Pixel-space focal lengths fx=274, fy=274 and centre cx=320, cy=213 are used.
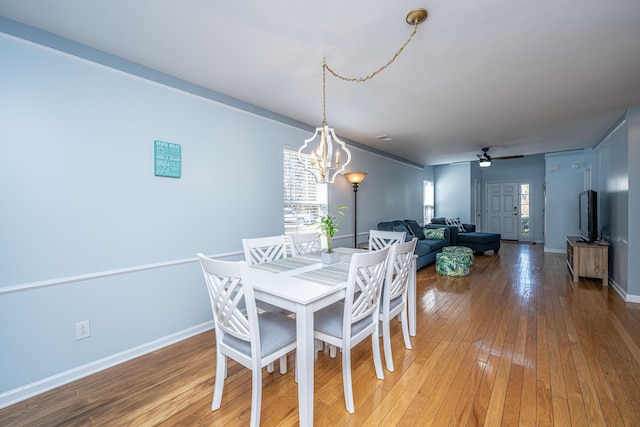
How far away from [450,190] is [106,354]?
878 cm

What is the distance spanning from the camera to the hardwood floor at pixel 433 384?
65.1 inches

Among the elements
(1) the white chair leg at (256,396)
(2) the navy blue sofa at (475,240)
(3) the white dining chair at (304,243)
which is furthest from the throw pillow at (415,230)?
(1) the white chair leg at (256,396)

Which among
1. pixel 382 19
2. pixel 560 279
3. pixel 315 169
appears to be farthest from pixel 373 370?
pixel 560 279

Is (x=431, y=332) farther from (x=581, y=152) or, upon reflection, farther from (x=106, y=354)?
(x=581, y=152)

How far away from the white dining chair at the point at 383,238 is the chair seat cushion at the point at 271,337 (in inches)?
62.9

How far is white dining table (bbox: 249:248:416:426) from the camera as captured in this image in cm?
148

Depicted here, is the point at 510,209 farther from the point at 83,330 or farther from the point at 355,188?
the point at 83,330

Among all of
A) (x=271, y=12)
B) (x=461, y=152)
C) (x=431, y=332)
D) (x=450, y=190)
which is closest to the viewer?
(x=271, y=12)

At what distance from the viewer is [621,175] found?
378cm

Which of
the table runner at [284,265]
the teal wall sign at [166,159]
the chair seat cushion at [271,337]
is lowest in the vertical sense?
the chair seat cushion at [271,337]

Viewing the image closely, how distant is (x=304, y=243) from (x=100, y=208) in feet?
5.98

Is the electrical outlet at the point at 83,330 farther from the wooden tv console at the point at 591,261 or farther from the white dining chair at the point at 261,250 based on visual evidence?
the wooden tv console at the point at 591,261

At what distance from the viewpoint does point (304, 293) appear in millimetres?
1575

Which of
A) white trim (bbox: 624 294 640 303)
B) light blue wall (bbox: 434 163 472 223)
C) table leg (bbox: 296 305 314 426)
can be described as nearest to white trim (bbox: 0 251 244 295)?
table leg (bbox: 296 305 314 426)
